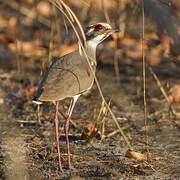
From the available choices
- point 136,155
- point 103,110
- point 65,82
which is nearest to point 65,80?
point 65,82

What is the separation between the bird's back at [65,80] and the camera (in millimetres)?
2982

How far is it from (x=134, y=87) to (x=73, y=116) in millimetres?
1305

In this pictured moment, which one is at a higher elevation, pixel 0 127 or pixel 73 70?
pixel 73 70

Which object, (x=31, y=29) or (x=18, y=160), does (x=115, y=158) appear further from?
(x=31, y=29)

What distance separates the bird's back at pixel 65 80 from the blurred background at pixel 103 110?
1.27ft

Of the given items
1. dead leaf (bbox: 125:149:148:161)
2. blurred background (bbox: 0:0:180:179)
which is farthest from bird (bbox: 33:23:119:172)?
dead leaf (bbox: 125:149:148:161)

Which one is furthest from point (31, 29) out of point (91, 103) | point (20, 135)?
point (20, 135)

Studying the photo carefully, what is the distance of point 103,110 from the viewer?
11.8 feet

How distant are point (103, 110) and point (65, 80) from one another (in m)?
0.66

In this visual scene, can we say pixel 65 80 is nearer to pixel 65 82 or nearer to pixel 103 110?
pixel 65 82

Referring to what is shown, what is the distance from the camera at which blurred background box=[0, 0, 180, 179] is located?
9.62 feet

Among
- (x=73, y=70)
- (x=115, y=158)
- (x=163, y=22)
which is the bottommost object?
(x=115, y=158)

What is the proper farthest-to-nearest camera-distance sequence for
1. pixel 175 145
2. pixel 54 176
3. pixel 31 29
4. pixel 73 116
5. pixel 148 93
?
pixel 31 29 < pixel 148 93 < pixel 73 116 < pixel 175 145 < pixel 54 176

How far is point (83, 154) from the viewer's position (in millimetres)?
3309
